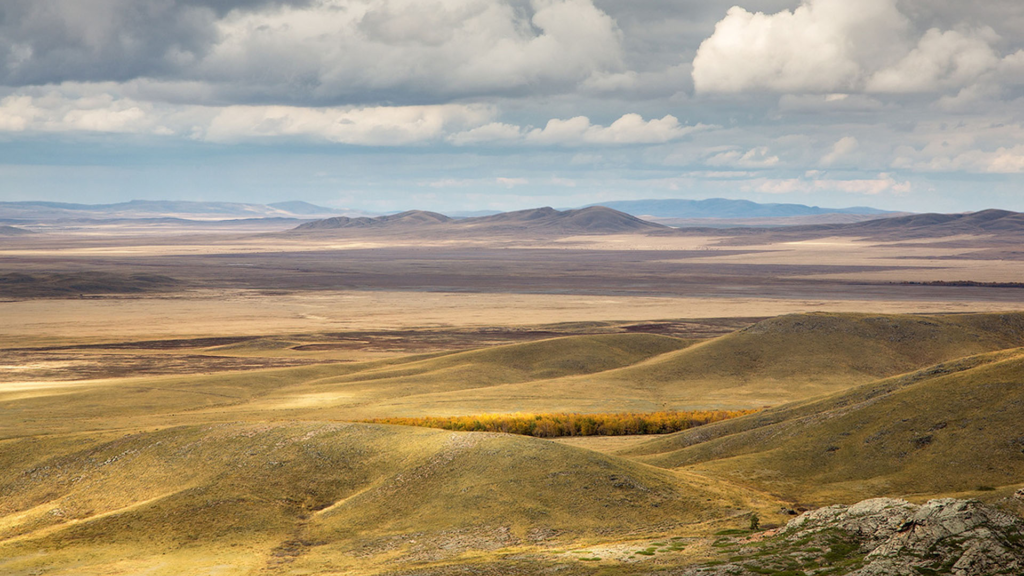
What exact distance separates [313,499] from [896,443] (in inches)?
932

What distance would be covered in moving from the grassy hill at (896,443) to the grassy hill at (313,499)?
4.97m

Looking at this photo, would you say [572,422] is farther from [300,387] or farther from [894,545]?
[894,545]

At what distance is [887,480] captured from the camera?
107 ft

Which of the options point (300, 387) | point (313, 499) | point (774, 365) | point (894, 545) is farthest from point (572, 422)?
point (894, 545)

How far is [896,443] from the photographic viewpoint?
35.2 metres

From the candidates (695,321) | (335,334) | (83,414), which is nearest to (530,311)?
(695,321)

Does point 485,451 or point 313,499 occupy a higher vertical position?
point 485,451

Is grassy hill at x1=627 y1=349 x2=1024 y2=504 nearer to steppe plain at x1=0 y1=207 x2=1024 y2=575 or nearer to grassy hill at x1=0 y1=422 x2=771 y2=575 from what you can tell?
steppe plain at x1=0 y1=207 x2=1024 y2=575

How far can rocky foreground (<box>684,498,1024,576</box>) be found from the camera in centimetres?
2038

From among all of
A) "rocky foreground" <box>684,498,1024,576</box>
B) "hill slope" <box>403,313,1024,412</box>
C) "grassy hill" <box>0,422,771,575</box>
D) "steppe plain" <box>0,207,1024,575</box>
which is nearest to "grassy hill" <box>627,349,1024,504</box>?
"steppe plain" <box>0,207,1024,575</box>

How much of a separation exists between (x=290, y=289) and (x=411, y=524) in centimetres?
14932

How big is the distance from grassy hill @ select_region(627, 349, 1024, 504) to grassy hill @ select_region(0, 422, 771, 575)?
497 centimetres

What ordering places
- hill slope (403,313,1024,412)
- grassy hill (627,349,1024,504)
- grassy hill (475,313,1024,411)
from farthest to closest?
1. grassy hill (475,313,1024,411)
2. hill slope (403,313,1024,412)
3. grassy hill (627,349,1024,504)

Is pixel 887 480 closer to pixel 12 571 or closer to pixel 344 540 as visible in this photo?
pixel 344 540
